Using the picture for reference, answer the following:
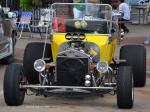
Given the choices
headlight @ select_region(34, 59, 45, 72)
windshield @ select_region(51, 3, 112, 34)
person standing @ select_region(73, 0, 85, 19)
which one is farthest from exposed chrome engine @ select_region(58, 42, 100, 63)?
person standing @ select_region(73, 0, 85, 19)

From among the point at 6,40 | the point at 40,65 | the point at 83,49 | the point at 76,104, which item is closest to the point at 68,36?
the point at 83,49

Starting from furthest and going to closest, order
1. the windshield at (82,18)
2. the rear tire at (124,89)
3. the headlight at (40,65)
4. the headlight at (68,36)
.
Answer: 1. the windshield at (82,18)
2. the headlight at (68,36)
3. the headlight at (40,65)
4. the rear tire at (124,89)

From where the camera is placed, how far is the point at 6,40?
561 inches

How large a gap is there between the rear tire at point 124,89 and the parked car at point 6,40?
561cm

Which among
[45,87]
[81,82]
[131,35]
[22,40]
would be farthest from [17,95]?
[131,35]

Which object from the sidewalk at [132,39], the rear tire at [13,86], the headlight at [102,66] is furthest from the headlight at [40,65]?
the sidewalk at [132,39]

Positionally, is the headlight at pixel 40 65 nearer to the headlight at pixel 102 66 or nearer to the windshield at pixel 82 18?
the headlight at pixel 102 66

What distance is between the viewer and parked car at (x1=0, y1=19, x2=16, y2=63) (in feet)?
45.6

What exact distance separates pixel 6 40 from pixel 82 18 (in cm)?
432

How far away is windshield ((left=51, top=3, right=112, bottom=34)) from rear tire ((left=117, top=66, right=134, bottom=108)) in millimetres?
1484

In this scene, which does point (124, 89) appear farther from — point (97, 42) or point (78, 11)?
point (78, 11)

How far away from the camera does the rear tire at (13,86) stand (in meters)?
8.75

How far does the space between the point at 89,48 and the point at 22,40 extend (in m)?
10.5

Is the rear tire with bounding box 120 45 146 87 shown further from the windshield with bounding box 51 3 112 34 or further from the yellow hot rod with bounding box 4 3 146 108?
the windshield with bounding box 51 3 112 34
